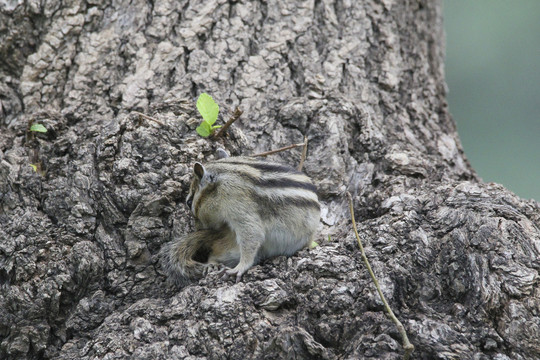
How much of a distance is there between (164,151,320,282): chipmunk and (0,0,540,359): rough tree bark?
0.41 ft

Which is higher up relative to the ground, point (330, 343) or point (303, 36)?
point (303, 36)

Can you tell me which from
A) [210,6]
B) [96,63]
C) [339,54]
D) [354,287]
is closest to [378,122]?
[339,54]

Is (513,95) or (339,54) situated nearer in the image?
(339,54)

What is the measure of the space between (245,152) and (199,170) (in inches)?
19.9

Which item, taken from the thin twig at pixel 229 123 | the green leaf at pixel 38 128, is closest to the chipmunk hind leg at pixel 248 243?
the thin twig at pixel 229 123

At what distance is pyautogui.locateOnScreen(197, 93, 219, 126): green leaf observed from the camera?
10.3ft

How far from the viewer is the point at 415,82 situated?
4.31 m

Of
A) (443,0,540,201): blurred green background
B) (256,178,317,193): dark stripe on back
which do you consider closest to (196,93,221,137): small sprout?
(256,178,317,193): dark stripe on back

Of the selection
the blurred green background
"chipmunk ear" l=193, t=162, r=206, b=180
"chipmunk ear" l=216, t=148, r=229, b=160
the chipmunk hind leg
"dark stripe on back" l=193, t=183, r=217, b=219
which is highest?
the blurred green background

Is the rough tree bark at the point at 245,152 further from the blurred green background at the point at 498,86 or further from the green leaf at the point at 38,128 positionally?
the blurred green background at the point at 498,86

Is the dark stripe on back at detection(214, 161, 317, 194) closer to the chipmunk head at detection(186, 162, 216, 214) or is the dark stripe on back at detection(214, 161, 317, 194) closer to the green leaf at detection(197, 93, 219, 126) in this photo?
the chipmunk head at detection(186, 162, 216, 214)

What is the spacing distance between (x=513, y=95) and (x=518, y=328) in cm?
498

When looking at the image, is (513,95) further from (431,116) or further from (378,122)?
(378,122)

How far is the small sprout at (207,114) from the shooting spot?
10.3ft
